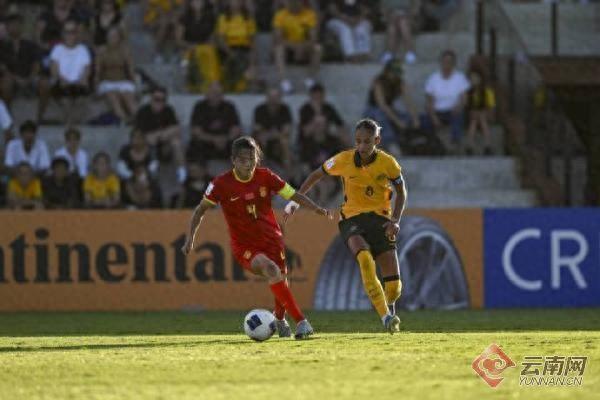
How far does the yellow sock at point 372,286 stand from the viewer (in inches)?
557

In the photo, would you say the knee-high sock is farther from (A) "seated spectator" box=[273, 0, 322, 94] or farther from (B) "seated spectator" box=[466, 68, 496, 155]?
(A) "seated spectator" box=[273, 0, 322, 94]

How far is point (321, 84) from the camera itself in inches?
993

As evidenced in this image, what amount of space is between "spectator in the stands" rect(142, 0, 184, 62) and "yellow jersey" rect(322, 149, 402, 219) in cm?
1098

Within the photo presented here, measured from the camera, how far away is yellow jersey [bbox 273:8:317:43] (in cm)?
2472

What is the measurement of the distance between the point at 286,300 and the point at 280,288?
0.13 meters

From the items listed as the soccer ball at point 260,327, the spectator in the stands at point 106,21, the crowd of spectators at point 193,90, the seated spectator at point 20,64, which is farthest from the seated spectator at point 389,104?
the soccer ball at point 260,327

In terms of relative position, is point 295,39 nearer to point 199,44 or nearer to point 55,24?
point 199,44

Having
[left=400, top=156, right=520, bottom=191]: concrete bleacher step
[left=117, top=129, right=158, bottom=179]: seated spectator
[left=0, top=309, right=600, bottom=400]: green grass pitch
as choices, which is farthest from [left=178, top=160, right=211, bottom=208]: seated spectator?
[left=0, top=309, right=600, bottom=400]: green grass pitch

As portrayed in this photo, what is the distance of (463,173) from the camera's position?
78.5 feet

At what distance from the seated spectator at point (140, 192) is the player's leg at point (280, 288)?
8.27 m

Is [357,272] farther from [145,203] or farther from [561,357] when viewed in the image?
[561,357]

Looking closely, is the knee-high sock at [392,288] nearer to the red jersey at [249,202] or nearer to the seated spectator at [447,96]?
the red jersey at [249,202]

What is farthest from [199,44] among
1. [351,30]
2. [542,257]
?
[542,257]

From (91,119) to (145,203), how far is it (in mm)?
2634
